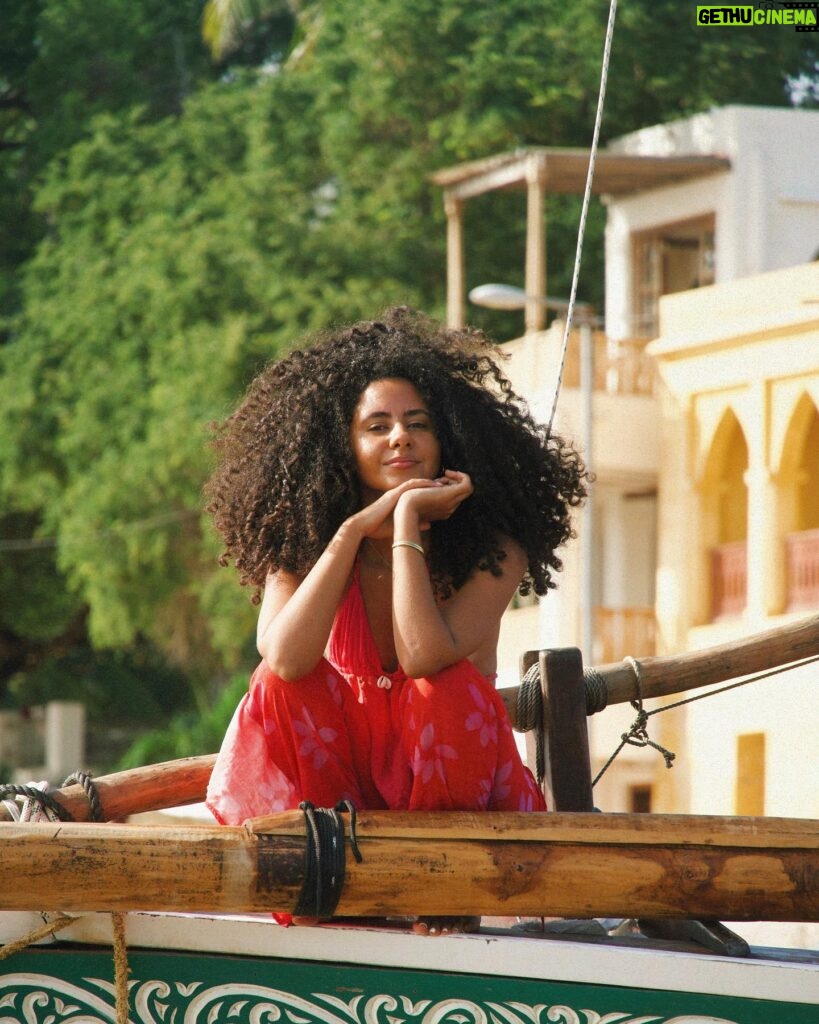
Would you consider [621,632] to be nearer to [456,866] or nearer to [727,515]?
[727,515]

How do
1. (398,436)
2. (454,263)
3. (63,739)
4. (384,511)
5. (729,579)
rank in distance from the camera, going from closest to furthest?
(384,511)
(398,436)
(729,579)
(454,263)
(63,739)

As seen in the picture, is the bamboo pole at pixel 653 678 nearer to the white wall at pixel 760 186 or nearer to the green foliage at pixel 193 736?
the white wall at pixel 760 186

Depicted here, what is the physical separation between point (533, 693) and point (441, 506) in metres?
0.80

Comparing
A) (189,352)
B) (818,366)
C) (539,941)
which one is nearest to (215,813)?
(539,941)

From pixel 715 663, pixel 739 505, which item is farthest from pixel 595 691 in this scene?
pixel 739 505

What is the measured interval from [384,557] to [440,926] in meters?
0.88

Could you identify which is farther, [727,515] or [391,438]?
[727,515]

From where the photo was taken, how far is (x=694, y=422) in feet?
63.3

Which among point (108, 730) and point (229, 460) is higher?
point (229, 460)

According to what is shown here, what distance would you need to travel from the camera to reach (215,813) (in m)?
4.08

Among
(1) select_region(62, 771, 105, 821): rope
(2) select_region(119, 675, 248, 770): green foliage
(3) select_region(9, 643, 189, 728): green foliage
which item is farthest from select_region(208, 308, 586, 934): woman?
(3) select_region(9, 643, 189, 728): green foliage

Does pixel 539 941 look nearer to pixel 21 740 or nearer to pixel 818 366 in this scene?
pixel 818 366

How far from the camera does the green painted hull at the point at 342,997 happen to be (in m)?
3.73

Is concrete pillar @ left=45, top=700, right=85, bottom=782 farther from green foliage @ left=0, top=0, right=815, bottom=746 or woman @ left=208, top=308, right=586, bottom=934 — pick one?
woman @ left=208, top=308, right=586, bottom=934
